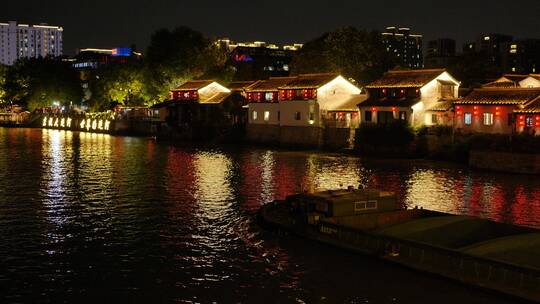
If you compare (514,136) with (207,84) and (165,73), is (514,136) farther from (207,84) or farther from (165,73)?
(165,73)

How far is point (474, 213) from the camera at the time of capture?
109 ft

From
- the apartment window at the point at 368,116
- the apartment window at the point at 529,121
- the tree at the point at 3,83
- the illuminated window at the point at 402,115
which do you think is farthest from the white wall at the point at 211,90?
the tree at the point at 3,83

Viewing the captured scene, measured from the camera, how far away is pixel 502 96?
5950 centimetres

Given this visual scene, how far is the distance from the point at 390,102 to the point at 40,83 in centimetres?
10258

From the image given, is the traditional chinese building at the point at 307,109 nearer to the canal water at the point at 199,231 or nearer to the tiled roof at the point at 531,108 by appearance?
the canal water at the point at 199,231

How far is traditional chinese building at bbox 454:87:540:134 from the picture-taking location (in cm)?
5662

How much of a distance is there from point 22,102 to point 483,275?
151644 mm

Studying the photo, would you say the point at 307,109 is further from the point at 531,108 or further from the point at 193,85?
the point at 193,85

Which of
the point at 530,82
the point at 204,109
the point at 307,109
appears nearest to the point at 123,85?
the point at 204,109

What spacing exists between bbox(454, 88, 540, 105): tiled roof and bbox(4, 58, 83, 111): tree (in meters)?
110

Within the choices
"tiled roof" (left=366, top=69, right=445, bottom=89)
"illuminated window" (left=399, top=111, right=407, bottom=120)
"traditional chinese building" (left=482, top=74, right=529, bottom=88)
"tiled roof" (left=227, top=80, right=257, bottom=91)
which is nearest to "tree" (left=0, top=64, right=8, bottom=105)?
"tiled roof" (left=227, top=80, right=257, bottom=91)

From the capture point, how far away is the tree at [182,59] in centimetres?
10681

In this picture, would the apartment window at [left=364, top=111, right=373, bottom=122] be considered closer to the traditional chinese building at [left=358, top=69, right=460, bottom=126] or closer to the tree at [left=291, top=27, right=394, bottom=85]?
the traditional chinese building at [left=358, top=69, right=460, bottom=126]

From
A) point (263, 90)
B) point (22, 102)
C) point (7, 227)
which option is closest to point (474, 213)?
point (7, 227)
